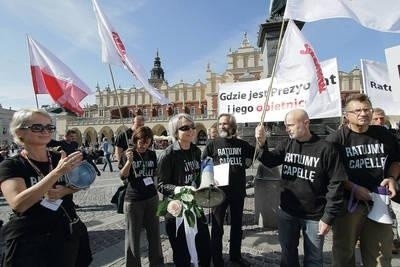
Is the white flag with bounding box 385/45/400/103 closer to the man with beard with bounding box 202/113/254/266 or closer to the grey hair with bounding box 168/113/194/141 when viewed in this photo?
the man with beard with bounding box 202/113/254/266

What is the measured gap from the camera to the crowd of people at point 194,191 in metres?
2.00

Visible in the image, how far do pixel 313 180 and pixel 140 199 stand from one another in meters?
1.80

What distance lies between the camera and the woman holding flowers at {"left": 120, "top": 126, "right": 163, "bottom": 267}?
11.1 ft

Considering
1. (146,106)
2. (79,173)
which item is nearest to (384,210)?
(79,173)

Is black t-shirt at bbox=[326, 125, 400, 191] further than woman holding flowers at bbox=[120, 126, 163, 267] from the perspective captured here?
No

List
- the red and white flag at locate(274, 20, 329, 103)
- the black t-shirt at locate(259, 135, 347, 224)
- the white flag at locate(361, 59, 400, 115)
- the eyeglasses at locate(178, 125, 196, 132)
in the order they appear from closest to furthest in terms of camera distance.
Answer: the black t-shirt at locate(259, 135, 347, 224) < the eyeglasses at locate(178, 125, 196, 132) < the red and white flag at locate(274, 20, 329, 103) < the white flag at locate(361, 59, 400, 115)

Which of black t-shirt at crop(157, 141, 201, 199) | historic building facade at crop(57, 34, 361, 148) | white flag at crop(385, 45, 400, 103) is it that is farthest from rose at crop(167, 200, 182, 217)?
historic building facade at crop(57, 34, 361, 148)

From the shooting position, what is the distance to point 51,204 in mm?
2055

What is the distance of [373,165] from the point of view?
9.01 ft

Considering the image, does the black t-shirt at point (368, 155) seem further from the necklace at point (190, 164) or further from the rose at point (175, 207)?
the rose at point (175, 207)

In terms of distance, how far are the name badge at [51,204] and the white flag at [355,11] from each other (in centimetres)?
279

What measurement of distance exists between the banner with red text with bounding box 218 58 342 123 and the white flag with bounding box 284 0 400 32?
1124 mm

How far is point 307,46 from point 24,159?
3.39m

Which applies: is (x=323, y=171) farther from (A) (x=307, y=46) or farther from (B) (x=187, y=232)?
(A) (x=307, y=46)
